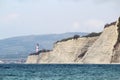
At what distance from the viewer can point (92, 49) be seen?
148625 millimetres

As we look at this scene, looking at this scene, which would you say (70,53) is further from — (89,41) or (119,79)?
(119,79)

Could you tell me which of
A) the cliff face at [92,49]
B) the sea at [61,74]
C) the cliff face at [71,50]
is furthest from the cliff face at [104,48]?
the sea at [61,74]

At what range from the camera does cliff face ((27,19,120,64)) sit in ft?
430

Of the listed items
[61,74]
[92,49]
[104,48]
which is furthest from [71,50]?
[61,74]

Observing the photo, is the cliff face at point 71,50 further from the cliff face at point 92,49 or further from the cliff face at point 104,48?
the cliff face at point 104,48

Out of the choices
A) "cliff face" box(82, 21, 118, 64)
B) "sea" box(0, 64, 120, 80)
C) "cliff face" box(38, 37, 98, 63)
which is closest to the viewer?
"sea" box(0, 64, 120, 80)

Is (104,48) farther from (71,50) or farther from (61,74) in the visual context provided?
Result: (61,74)

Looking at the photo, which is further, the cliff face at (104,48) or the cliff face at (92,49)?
the cliff face at (104,48)

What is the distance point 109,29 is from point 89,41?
26011 millimetres

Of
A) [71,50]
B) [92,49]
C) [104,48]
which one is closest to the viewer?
[104,48]

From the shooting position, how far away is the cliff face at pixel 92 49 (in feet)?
430

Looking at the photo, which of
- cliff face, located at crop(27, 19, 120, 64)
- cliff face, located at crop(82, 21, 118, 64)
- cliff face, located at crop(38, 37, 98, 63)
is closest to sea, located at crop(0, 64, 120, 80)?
cliff face, located at crop(27, 19, 120, 64)

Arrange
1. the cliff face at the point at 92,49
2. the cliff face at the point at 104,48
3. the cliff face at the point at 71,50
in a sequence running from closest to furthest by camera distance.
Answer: the cliff face at the point at 92,49 → the cliff face at the point at 104,48 → the cliff face at the point at 71,50

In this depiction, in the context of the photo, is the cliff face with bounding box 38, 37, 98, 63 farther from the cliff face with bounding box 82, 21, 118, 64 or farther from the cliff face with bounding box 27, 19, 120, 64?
the cliff face with bounding box 82, 21, 118, 64
